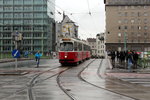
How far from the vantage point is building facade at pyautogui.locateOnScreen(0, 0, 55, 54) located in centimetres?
10006

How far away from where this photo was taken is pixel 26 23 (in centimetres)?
10138

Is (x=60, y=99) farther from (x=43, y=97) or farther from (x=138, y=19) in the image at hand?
(x=138, y=19)

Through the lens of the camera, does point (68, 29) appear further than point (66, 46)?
Yes

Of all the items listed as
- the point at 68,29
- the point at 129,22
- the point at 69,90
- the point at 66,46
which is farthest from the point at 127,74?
the point at 129,22

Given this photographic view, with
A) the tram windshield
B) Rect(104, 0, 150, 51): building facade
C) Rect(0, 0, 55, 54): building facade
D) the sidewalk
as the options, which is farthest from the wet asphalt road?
Rect(104, 0, 150, 51): building facade

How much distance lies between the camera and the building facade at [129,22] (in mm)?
102812

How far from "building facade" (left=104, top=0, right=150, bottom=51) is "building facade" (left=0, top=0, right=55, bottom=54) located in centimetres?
2263

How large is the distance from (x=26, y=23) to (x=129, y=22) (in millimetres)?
37149

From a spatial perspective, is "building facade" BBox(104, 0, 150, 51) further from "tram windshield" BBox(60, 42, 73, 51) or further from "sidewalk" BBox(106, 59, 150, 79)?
"sidewalk" BBox(106, 59, 150, 79)

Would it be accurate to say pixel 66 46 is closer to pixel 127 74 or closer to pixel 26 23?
pixel 127 74

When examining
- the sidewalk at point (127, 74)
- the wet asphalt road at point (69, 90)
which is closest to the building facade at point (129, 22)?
the sidewalk at point (127, 74)

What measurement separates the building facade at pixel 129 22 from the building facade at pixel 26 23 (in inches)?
891

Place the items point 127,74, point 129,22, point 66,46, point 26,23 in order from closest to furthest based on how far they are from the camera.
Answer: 1. point 127,74
2. point 66,46
3. point 26,23
4. point 129,22

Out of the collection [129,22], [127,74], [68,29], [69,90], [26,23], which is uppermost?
[129,22]
